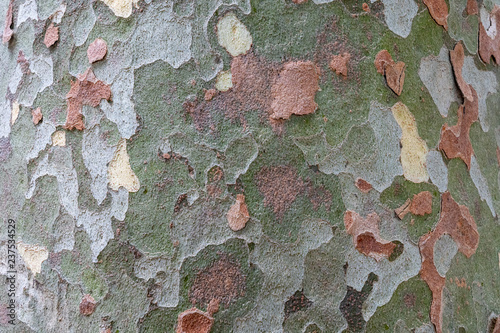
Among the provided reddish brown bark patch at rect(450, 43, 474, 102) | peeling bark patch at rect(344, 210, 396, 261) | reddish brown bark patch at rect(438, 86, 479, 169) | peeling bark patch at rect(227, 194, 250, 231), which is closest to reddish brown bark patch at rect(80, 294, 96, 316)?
peeling bark patch at rect(227, 194, 250, 231)

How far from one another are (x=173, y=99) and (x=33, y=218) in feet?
1.44

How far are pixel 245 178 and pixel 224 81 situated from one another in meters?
0.20

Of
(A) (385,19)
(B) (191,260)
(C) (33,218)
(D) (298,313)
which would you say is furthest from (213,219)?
(A) (385,19)

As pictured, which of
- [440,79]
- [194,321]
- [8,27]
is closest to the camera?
[194,321]

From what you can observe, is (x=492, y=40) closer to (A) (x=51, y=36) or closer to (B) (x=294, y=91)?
(B) (x=294, y=91)

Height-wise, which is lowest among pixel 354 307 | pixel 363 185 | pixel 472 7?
pixel 354 307

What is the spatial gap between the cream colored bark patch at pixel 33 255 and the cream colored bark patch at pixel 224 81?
526mm

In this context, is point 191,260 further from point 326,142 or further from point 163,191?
point 326,142

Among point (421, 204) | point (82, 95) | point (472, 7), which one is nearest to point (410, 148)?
point (421, 204)

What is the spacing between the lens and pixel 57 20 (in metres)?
1.06

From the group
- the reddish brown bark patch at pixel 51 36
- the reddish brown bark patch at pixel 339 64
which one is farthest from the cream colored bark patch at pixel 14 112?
the reddish brown bark patch at pixel 339 64

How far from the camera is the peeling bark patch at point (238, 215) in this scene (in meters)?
0.88

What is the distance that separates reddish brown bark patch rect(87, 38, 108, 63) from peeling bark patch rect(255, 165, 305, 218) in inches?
16.8

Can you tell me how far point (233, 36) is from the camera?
93 centimetres
